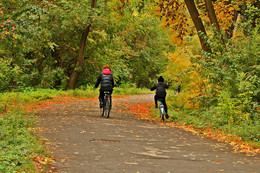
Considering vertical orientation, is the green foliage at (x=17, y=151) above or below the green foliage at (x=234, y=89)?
below

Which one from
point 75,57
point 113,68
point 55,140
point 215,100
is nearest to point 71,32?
point 75,57

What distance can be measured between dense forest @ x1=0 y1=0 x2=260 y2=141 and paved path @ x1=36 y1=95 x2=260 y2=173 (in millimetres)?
2187

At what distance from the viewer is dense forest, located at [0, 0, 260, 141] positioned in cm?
1334

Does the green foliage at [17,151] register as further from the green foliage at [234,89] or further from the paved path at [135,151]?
the green foliage at [234,89]

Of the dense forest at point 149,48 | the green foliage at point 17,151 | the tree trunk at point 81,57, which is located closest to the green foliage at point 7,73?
the dense forest at point 149,48

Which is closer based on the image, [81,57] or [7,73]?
[7,73]

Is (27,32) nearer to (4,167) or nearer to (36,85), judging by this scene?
(4,167)

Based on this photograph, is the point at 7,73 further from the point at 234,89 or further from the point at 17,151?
the point at 17,151

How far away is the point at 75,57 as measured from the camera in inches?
1291

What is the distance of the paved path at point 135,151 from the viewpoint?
6926 mm

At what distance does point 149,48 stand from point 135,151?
39.9 meters

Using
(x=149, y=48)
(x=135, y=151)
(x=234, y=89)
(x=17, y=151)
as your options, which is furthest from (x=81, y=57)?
(x=17, y=151)

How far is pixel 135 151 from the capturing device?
8.46 metres

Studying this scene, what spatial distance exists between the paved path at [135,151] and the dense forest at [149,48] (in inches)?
86.1
